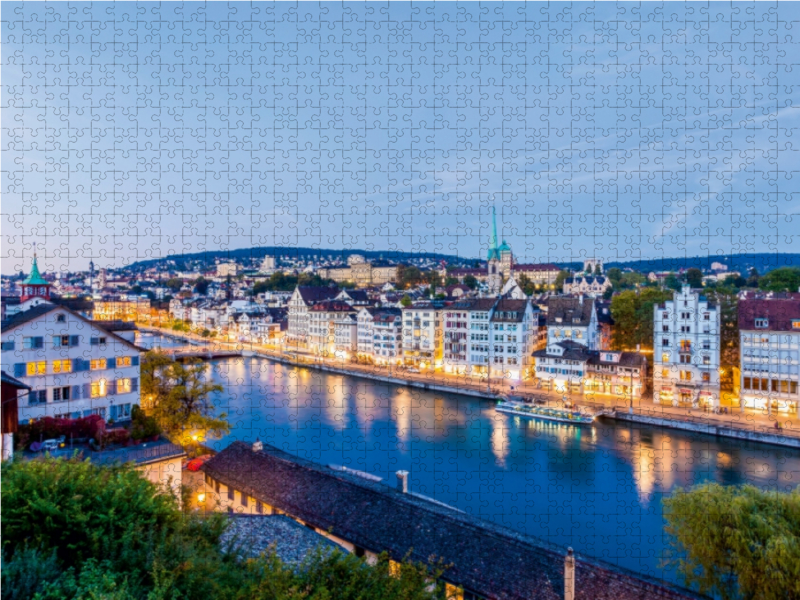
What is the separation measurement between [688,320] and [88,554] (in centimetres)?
1518

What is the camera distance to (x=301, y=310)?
27.7 m

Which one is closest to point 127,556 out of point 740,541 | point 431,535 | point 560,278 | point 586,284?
point 431,535

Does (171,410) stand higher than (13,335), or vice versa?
(13,335)

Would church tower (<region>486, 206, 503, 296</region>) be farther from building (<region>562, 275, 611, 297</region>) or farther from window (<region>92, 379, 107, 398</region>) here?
window (<region>92, 379, 107, 398</region>)

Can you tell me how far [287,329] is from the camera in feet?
94.8

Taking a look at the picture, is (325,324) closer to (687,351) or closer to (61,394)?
(687,351)

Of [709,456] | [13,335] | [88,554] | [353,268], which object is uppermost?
[353,268]

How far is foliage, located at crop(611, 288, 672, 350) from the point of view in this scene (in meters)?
18.3

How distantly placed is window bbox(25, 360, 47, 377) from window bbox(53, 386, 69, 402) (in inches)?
12.4

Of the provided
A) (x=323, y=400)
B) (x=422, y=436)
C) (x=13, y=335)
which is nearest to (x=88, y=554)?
(x=13, y=335)

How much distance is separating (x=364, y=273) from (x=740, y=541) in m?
29.8

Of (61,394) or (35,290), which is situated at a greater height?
(35,290)

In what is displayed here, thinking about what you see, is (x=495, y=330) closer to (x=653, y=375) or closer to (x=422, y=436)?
(x=653, y=375)

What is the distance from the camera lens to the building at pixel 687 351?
14.4 meters
